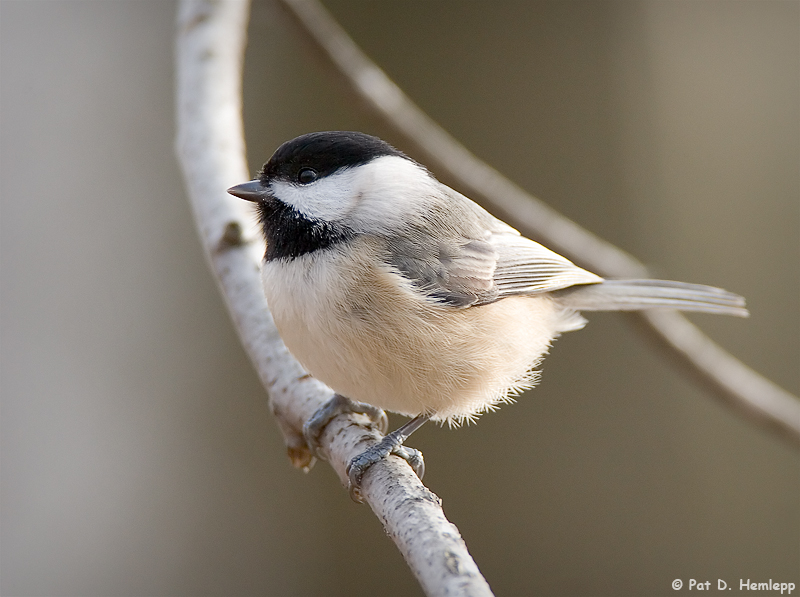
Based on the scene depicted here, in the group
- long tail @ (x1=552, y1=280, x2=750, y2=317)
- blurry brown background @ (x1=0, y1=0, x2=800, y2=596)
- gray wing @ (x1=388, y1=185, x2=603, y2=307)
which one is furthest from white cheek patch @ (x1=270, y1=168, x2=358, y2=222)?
blurry brown background @ (x1=0, y1=0, x2=800, y2=596)

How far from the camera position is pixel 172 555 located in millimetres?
3066

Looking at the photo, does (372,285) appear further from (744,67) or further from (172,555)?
(744,67)

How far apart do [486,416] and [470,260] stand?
1494mm

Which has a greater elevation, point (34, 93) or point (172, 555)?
point (34, 93)

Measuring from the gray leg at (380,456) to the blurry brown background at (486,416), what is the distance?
1.55m

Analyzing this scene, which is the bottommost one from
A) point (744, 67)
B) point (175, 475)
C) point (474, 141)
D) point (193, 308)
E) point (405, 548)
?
point (405, 548)

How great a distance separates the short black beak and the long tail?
2.50 feet

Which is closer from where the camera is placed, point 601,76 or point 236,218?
point 236,218

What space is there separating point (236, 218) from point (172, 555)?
2222mm

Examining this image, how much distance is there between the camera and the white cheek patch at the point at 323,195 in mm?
1284

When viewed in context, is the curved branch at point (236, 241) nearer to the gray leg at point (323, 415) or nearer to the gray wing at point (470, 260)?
the gray leg at point (323, 415)

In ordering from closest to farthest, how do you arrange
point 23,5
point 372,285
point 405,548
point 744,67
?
1. point 405,548
2. point 372,285
3. point 23,5
4. point 744,67

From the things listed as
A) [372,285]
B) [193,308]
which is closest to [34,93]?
[193,308]

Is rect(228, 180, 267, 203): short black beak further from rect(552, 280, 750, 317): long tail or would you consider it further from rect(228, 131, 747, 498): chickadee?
rect(552, 280, 750, 317): long tail
